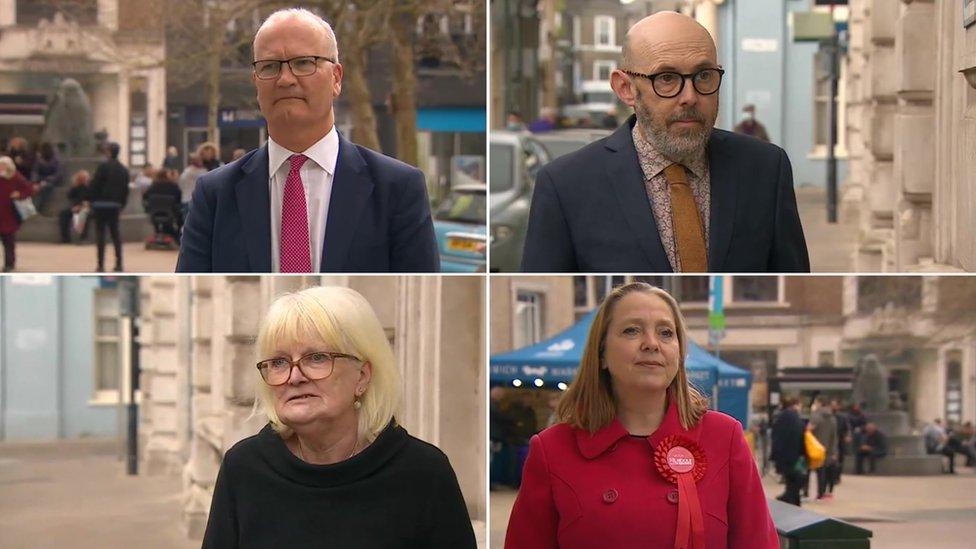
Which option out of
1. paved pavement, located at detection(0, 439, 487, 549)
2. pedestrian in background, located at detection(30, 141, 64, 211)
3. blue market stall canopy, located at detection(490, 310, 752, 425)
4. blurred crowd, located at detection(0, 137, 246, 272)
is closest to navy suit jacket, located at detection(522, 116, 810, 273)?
blue market stall canopy, located at detection(490, 310, 752, 425)

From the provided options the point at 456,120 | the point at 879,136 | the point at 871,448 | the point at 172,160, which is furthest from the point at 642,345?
the point at 172,160

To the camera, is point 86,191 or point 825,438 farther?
point 86,191

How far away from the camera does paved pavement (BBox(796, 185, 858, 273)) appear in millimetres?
3436

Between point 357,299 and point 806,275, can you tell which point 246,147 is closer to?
point 357,299

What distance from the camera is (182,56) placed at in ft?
15.0

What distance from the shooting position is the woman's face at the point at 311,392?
2.47m

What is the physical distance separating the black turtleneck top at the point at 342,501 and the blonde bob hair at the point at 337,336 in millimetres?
40

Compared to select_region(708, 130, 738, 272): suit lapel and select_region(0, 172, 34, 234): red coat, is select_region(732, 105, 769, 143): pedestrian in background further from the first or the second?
select_region(0, 172, 34, 234): red coat

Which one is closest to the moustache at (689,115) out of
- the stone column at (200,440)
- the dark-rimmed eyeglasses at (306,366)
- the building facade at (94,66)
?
the dark-rimmed eyeglasses at (306,366)

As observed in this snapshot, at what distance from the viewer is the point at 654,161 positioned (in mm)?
2781

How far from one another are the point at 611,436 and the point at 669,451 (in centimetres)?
11

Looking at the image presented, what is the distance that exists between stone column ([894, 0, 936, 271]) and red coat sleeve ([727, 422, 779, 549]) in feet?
3.88

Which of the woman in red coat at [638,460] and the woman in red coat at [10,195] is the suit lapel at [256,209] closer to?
the woman in red coat at [638,460]

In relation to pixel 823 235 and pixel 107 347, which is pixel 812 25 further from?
pixel 107 347
